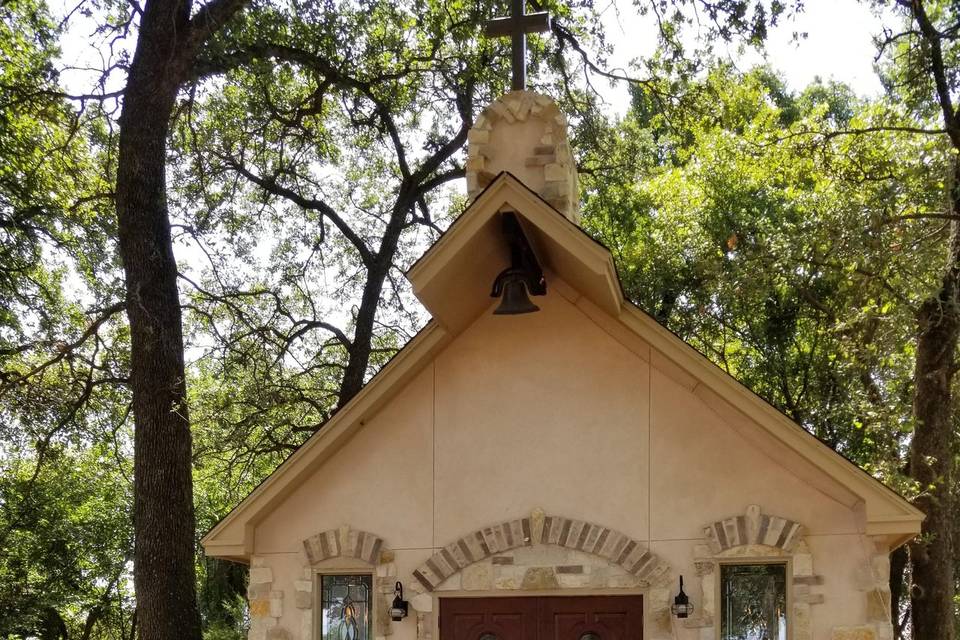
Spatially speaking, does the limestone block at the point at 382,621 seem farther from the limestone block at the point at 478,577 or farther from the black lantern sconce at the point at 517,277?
the black lantern sconce at the point at 517,277

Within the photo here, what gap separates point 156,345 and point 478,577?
5.19 m

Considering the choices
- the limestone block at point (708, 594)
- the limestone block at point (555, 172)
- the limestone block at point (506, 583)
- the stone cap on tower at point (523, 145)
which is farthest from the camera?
the stone cap on tower at point (523, 145)

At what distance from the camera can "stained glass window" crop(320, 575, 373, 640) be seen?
325 inches

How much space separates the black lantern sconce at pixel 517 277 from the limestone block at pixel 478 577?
202 centimetres

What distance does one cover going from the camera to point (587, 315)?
8.22 metres

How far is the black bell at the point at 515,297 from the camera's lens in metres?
7.61

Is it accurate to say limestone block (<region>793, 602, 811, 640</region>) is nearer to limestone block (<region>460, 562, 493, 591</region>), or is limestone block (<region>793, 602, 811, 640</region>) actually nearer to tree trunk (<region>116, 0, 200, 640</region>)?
limestone block (<region>460, 562, 493, 591</region>)

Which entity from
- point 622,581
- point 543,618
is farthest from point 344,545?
point 622,581

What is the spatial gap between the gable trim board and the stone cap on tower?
88 centimetres

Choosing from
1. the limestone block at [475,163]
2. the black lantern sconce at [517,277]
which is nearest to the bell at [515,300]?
the black lantern sconce at [517,277]

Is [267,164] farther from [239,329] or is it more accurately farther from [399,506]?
[399,506]

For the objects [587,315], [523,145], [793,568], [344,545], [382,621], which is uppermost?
[523,145]

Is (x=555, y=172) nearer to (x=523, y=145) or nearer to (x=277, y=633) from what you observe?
(x=523, y=145)

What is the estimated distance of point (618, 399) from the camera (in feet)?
26.4
